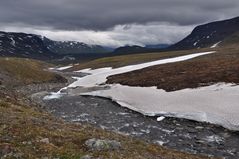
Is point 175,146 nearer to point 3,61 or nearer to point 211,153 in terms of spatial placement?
point 211,153

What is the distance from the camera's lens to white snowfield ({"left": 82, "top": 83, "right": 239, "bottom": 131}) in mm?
41625

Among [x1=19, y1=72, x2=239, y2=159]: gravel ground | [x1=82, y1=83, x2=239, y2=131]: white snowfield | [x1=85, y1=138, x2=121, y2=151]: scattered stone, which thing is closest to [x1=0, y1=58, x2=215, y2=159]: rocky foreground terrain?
[x1=85, y1=138, x2=121, y2=151]: scattered stone

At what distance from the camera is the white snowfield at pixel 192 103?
41.6 meters

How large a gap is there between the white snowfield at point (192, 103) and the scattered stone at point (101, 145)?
18.3 metres

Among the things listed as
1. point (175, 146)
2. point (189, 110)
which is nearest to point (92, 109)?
point (189, 110)

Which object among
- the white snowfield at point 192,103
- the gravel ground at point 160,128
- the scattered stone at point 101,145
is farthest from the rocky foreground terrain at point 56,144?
the white snowfield at point 192,103

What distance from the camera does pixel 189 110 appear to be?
46062mm

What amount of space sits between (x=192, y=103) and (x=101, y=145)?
1108 inches

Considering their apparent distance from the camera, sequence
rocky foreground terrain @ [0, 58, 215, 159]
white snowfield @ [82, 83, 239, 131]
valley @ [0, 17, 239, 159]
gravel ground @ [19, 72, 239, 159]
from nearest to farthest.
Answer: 1. rocky foreground terrain @ [0, 58, 215, 159]
2. valley @ [0, 17, 239, 159]
3. gravel ground @ [19, 72, 239, 159]
4. white snowfield @ [82, 83, 239, 131]

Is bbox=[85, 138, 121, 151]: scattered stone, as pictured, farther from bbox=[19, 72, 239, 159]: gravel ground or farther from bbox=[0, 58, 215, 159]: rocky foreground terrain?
bbox=[19, 72, 239, 159]: gravel ground

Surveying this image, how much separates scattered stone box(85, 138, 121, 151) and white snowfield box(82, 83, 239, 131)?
18333 millimetres

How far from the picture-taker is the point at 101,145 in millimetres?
22844

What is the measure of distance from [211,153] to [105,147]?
11066mm

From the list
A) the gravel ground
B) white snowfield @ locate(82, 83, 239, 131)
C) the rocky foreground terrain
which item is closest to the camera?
the rocky foreground terrain
